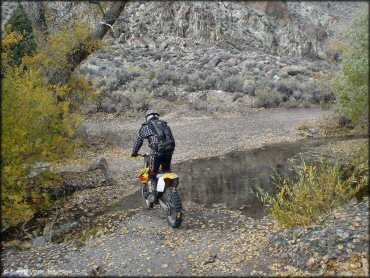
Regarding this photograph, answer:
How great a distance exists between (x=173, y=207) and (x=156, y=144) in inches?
47.9

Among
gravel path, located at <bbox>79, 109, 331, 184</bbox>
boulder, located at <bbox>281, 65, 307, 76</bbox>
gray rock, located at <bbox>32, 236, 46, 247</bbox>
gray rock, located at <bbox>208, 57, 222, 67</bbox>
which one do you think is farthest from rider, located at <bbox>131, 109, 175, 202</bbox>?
gray rock, located at <bbox>208, 57, 222, 67</bbox>

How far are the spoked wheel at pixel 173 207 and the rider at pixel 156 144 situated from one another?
1.78ft

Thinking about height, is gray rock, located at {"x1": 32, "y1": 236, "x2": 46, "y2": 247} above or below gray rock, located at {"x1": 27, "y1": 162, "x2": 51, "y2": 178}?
below

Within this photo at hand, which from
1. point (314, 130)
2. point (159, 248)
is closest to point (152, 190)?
point (159, 248)

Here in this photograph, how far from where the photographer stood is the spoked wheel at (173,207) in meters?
6.88

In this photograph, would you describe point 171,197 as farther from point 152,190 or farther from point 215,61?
point 215,61

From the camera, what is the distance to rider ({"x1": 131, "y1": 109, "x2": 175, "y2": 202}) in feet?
23.7

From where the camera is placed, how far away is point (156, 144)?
23.9ft

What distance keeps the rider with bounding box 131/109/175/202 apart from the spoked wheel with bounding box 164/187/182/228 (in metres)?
0.54

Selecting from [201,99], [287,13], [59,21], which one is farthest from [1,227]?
[287,13]

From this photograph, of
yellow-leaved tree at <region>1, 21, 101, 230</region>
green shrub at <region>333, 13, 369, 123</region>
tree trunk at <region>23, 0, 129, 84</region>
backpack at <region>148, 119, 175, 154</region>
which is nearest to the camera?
yellow-leaved tree at <region>1, 21, 101, 230</region>

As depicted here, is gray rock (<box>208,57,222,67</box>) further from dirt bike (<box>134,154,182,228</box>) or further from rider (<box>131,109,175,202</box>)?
dirt bike (<box>134,154,182,228</box>)

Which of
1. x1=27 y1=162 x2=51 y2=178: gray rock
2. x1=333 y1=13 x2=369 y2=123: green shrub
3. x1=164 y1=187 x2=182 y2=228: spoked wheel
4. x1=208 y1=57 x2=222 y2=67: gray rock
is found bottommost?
x1=164 y1=187 x2=182 y2=228: spoked wheel

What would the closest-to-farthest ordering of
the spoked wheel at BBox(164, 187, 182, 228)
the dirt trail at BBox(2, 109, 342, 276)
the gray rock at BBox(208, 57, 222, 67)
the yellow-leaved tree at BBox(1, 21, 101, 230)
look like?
the dirt trail at BBox(2, 109, 342, 276)
the yellow-leaved tree at BBox(1, 21, 101, 230)
the spoked wheel at BBox(164, 187, 182, 228)
the gray rock at BBox(208, 57, 222, 67)
